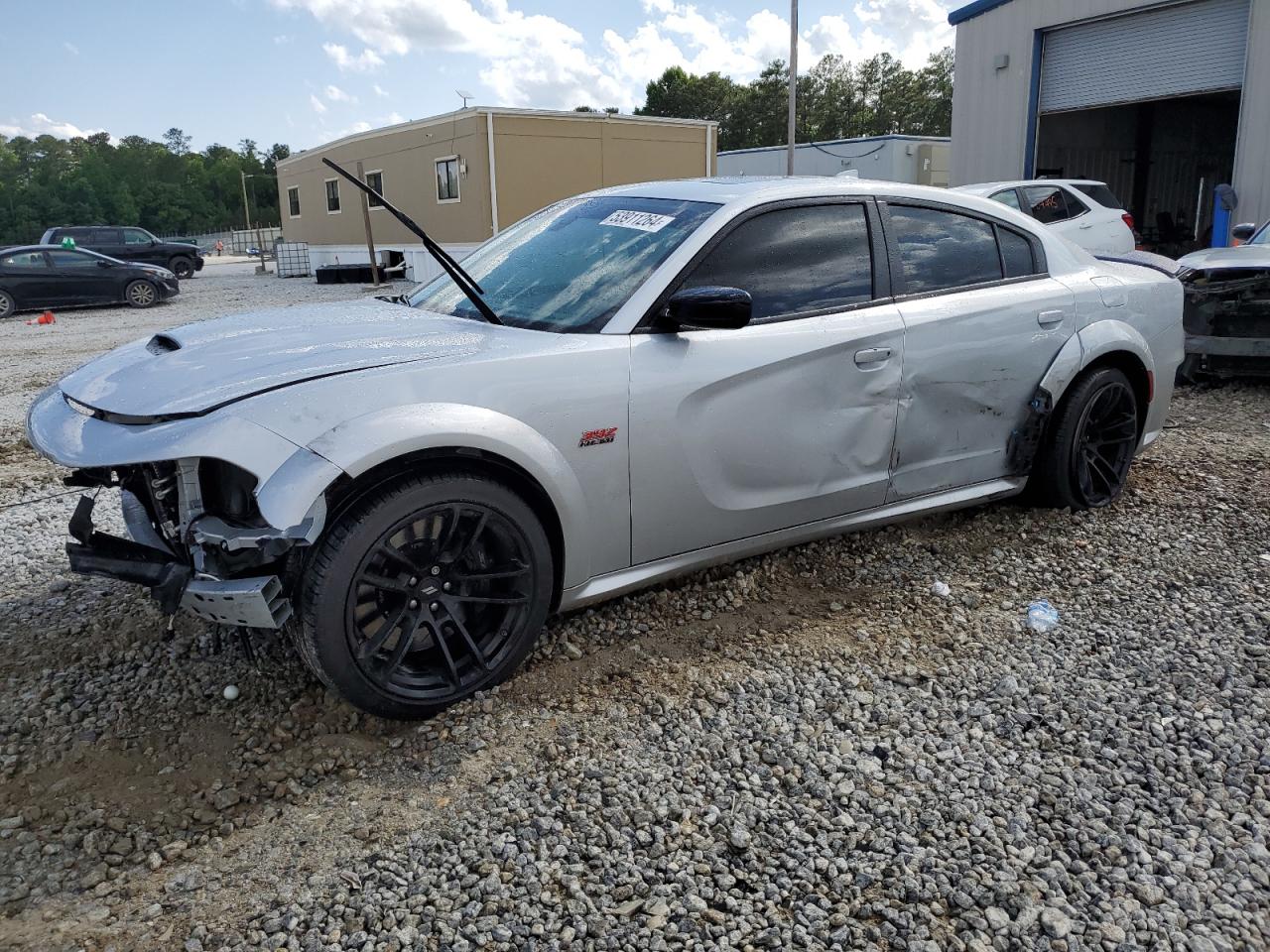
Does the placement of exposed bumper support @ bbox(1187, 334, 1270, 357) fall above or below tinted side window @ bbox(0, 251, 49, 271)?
below

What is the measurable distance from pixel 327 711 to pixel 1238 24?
16.0 metres

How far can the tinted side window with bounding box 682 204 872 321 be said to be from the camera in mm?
3553

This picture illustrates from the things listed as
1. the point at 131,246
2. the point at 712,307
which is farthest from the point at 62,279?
the point at 712,307

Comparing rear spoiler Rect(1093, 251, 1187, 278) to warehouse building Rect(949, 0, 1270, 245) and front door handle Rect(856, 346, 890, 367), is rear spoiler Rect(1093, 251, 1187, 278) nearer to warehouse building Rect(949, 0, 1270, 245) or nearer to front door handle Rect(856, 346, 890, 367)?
front door handle Rect(856, 346, 890, 367)

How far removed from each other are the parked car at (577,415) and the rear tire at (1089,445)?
3 centimetres

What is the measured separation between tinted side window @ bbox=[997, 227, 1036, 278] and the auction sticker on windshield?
170 cm

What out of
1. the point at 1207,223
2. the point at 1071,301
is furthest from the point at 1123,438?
the point at 1207,223

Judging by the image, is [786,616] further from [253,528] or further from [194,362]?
[194,362]

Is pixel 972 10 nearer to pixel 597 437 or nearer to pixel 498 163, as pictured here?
pixel 498 163

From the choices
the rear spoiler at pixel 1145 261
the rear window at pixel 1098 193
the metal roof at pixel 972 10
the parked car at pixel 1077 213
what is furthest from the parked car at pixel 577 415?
the metal roof at pixel 972 10

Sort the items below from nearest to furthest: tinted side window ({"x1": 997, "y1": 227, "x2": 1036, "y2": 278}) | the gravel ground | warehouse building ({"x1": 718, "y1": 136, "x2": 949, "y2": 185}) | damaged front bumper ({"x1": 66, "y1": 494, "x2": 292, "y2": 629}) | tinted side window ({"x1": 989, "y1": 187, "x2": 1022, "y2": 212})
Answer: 1. the gravel ground
2. damaged front bumper ({"x1": 66, "y1": 494, "x2": 292, "y2": 629})
3. tinted side window ({"x1": 997, "y1": 227, "x2": 1036, "y2": 278})
4. tinted side window ({"x1": 989, "y1": 187, "x2": 1022, "y2": 212})
5. warehouse building ({"x1": 718, "y1": 136, "x2": 949, "y2": 185})

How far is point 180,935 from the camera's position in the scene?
7.11 ft

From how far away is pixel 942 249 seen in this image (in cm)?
418

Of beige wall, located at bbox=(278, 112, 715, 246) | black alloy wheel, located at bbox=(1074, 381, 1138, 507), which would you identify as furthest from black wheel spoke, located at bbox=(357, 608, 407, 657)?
beige wall, located at bbox=(278, 112, 715, 246)
